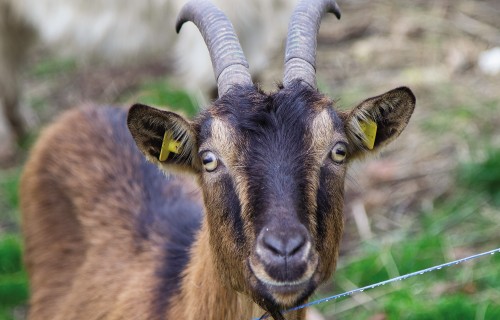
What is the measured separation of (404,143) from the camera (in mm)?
6695

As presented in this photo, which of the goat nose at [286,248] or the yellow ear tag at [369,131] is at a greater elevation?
the yellow ear tag at [369,131]

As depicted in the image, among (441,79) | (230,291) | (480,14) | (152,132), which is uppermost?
(480,14)

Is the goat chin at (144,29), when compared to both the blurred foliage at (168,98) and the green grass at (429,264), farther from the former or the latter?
the green grass at (429,264)

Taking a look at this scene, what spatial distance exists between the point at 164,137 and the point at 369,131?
77cm

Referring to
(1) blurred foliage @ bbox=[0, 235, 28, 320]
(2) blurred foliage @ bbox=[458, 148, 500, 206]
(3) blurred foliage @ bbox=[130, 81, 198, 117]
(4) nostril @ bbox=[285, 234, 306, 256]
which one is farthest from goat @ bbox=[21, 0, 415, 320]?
(3) blurred foliage @ bbox=[130, 81, 198, 117]

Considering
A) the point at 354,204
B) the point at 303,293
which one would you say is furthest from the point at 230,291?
the point at 354,204

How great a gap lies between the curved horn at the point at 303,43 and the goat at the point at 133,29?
240 cm

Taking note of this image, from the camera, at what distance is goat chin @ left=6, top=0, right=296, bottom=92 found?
248 inches

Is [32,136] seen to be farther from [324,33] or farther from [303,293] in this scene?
[303,293]

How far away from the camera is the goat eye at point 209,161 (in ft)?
10.8

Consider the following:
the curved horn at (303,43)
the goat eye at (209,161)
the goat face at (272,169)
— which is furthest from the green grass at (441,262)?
the goat eye at (209,161)

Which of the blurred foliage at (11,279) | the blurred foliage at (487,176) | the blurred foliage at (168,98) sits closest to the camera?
the blurred foliage at (11,279)

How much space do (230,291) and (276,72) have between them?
4.66 m

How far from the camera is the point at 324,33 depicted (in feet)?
27.9
